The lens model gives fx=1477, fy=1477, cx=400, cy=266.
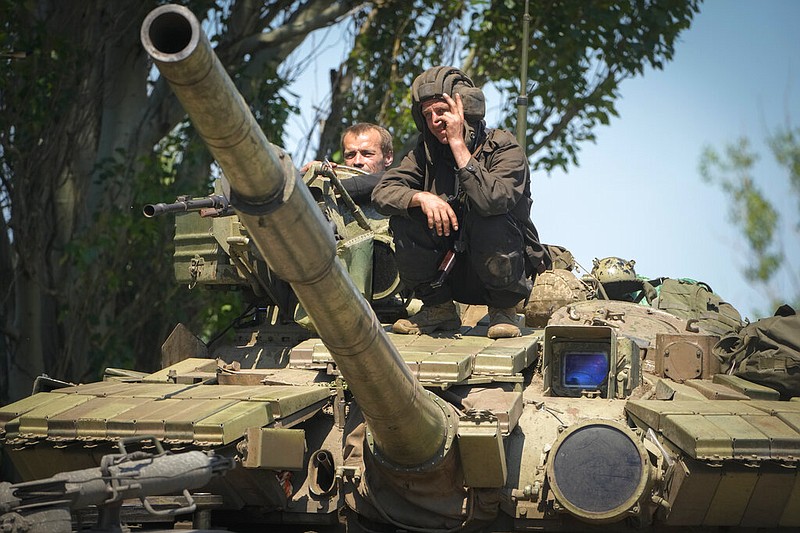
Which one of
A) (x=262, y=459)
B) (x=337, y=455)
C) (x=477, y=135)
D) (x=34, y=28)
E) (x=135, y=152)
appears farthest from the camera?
(x=135, y=152)

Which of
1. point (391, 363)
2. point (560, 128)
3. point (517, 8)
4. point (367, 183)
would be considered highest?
point (517, 8)

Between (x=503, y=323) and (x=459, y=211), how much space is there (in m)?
0.96

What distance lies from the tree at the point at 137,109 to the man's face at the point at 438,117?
9144 mm

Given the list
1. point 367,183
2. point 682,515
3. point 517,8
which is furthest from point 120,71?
point 682,515

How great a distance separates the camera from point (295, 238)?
761 centimetres

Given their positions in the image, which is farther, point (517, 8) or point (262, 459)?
point (517, 8)

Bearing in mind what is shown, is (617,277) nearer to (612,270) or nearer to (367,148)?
(612,270)

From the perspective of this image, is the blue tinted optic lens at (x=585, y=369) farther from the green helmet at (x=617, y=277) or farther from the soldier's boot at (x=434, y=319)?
the green helmet at (x=617, y=277)

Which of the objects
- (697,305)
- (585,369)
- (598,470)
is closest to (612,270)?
(697,305)

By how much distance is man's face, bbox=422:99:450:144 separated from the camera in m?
11.2

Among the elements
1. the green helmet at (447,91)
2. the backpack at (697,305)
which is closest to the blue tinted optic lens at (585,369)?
the green helmet at (447,91)

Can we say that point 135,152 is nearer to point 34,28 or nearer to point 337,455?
point 34,28

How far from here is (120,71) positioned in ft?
71.7

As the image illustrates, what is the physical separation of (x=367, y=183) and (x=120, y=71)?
10.4 metres
